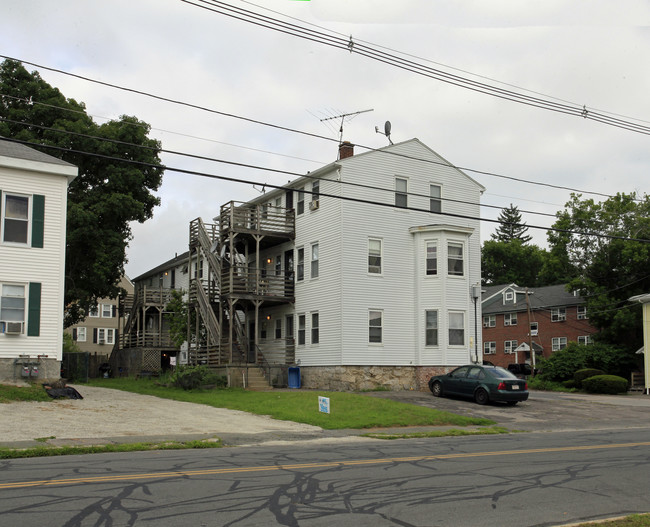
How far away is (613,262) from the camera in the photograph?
157 feet

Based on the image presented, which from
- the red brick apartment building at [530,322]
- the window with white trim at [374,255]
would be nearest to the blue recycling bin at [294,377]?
the window with white trim at [374,255]

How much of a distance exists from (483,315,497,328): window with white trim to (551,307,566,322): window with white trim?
7.56 m

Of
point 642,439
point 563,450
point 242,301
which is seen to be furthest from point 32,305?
point 642,439

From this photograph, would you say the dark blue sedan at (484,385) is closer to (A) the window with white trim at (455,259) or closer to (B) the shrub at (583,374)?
(A) the window with white trim at (455,259)

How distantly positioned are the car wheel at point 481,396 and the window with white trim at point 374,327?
619 cm

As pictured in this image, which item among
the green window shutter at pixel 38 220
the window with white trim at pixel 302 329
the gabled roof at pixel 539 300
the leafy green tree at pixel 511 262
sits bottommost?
the window with white trim at pixel 302 329

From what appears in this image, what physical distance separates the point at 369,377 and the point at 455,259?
23.0 feet

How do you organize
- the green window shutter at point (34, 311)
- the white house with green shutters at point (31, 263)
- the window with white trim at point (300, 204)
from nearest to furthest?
1. the white house with green shutters at point (31, 263)
2. the green window shutter at point (34, 311)
3. the window with white trim at point (300, 204)

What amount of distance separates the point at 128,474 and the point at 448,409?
15672 millimetres

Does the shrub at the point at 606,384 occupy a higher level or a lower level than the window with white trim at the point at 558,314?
lower

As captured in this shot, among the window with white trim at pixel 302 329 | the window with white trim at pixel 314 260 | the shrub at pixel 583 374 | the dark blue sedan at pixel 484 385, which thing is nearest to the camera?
the dark blue sedan at pixel 484 385

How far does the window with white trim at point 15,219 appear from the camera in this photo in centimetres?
2308

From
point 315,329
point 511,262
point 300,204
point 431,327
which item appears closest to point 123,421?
point 315,329

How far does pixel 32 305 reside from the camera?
23125 millimetres
